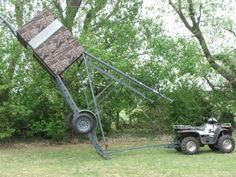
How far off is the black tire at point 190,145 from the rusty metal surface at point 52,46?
345 cm

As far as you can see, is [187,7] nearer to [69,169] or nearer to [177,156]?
[177,156]

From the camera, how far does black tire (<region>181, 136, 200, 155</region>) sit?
11742mm

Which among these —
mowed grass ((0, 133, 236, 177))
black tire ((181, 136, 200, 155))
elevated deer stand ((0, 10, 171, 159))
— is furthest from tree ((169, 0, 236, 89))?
elevated deer stand ((0, 10, 171, 159))

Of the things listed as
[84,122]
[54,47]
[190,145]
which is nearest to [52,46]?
[54,47]

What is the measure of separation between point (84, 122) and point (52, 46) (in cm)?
190

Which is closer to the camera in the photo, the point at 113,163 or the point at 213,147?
the point at 113,163

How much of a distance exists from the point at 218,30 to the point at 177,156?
7.17 meters

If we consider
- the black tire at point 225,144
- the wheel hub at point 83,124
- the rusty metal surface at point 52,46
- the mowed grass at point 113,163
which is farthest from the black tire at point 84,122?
the black tire at point 225,144

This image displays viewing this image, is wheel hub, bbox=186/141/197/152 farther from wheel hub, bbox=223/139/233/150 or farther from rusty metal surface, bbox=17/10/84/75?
rusty metal surface, bbox=17/10/84/75

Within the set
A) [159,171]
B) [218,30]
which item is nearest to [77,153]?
[159,171]

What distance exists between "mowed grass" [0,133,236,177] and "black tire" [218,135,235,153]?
0.54ft

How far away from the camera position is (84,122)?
10.8 metres

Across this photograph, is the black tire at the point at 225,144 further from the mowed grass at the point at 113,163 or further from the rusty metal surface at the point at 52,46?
the rusty metal surface at the point at 52,46

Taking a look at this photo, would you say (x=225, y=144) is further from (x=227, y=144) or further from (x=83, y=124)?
(x=83, y=124)
